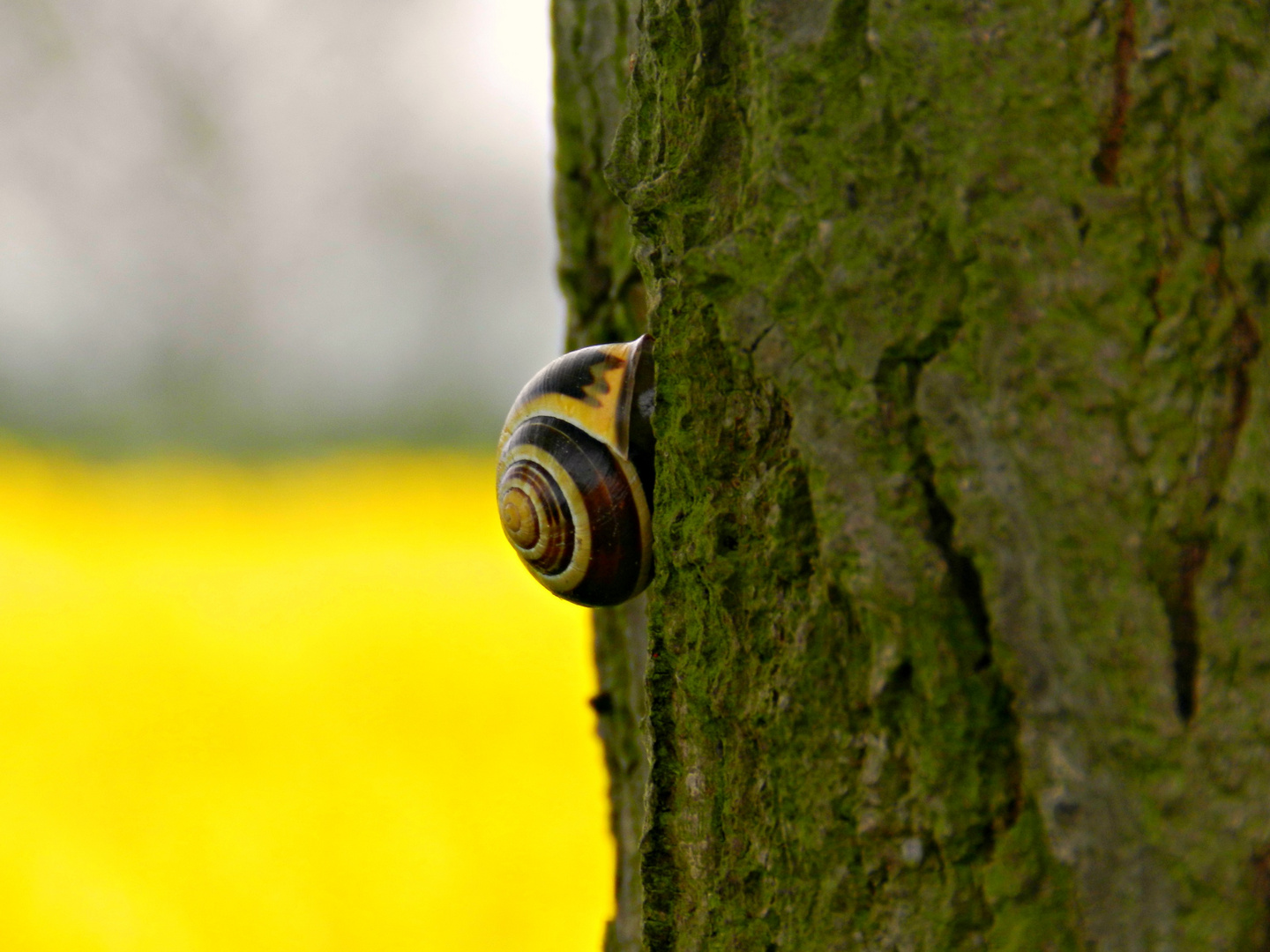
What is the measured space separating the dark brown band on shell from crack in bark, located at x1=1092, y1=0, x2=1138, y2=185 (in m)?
0.50

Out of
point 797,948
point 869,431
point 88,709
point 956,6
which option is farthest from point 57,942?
point 956,6

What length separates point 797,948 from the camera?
660 mm

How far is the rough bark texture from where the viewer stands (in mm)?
498

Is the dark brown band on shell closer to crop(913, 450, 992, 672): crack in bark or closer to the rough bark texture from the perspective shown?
the rough bark texture

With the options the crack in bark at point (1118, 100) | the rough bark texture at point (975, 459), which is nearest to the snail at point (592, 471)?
the rough bark texture at point (975, 459)

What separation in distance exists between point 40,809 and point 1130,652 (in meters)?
3.15

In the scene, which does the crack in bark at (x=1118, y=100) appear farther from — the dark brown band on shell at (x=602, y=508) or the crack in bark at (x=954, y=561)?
the dark brown band on shell at (x=602, y=508)

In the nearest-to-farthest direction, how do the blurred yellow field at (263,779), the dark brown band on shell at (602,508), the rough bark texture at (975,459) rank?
the rough bark texture at (975,459) < the dark brown band on shell at (602,508) < the blurred yellow field at (263,779)

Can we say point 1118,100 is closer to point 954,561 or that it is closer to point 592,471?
point 954,561

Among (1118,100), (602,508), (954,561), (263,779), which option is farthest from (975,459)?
(263,779)

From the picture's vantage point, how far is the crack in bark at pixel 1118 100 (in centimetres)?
52

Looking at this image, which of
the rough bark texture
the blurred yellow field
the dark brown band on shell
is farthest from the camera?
the blurred yellow field

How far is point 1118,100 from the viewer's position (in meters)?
0.53

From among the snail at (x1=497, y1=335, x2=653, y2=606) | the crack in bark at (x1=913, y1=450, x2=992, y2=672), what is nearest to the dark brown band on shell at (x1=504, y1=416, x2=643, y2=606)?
the snail at (x1=497, y1=335, x2=653, y2=606)
